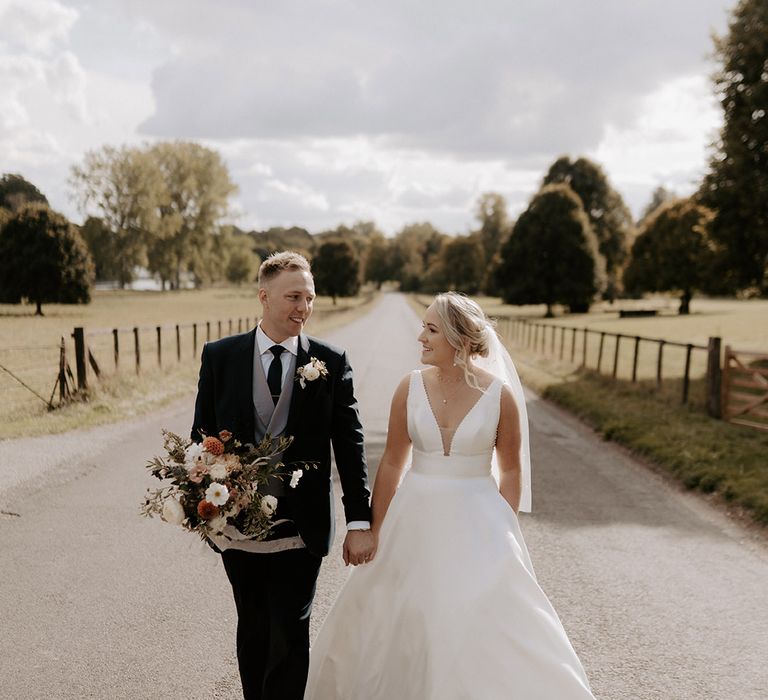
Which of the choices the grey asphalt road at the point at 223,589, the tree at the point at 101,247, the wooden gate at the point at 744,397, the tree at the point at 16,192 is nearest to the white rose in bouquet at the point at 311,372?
the grey asphalt road at the point at 223,589

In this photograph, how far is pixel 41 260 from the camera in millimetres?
13672

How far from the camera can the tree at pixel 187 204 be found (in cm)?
2780

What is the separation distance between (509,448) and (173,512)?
1.56 metres

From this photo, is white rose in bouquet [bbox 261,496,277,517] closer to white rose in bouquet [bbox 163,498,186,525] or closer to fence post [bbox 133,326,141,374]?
white rose in bouquet [bbox 163,498,186,525]

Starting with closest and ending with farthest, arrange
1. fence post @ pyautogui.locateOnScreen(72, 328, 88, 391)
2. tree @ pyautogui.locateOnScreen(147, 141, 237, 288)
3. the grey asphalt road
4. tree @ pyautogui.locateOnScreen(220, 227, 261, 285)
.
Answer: the grey asphalt road, fence post @ pyautogui.locateOnScreen(72, 328, 88, 391), tree @ pyautogui.locateOnScreen(147, 141, 237, 288), tree @ pyautogui.locateOnScreen(220, 227, 261, 285)

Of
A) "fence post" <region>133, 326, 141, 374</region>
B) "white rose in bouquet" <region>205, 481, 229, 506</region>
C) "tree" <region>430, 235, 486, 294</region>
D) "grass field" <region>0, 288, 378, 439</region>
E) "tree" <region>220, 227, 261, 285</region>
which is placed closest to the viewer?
"white rose in bouquet" <region>205, 481, 229, 506</region>

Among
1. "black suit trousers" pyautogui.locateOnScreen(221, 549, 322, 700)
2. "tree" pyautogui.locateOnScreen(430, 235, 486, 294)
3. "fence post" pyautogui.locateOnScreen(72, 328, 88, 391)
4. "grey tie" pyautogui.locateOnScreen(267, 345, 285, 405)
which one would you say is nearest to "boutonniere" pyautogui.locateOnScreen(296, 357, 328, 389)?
"grey tie" pyautogui.locateOnScreen(267, 345, 285, 405)

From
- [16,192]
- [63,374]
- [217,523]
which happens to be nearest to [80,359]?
[63,374]

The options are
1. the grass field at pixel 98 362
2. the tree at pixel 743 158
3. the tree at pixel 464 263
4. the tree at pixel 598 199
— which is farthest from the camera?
the tree at pixel 464 263

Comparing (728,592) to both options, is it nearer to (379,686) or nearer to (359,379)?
(379,686)

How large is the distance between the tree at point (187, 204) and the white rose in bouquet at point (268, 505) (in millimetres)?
23429

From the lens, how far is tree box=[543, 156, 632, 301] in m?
59.8

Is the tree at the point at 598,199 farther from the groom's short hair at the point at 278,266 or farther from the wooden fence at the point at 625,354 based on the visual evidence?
the groom's short hair at the point at 278,266

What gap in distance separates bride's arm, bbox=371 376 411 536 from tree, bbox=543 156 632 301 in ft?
193
